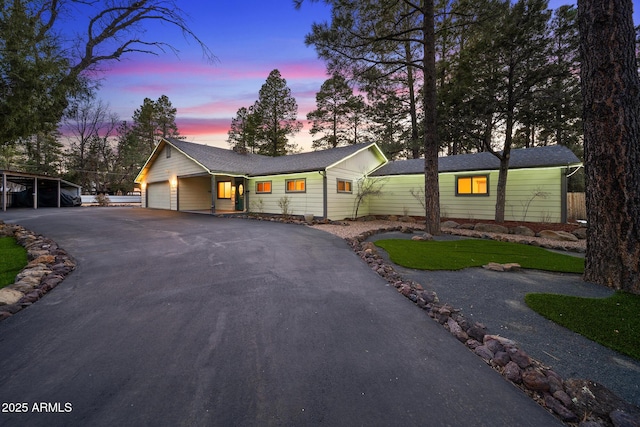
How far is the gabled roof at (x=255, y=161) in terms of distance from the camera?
13657 mm

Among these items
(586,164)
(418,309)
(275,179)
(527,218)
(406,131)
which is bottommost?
(418,309)

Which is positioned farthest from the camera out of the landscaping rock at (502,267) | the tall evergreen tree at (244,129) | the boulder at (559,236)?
the tall evergreen tree at (244,129)

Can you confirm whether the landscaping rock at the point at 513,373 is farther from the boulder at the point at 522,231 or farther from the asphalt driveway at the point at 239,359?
the boulder at the point at 522,231

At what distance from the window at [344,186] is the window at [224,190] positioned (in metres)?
8.76

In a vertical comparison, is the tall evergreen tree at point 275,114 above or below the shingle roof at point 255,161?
above

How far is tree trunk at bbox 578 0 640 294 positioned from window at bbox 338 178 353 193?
988 centimetres

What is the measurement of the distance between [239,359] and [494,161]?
14.1 meters

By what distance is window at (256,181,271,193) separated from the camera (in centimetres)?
1526

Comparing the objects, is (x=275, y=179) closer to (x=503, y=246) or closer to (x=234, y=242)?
(x=234, y=242)

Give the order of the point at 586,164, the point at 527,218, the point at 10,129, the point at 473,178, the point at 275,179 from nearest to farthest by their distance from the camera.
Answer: the point at 586,164, the point at 10,129, the point at 527,218, the point at 473,178, the point at 275,179

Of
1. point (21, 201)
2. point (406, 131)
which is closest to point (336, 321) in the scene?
point (406, 131)

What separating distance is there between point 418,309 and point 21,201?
30.2 meters

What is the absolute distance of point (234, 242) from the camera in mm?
7414

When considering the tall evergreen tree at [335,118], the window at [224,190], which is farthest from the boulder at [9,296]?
the tall evergreen tree at [335,118]
